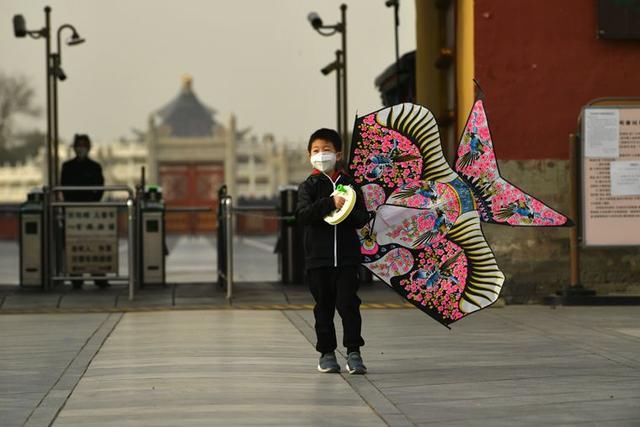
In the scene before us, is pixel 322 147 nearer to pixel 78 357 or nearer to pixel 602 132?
pixel 78 357

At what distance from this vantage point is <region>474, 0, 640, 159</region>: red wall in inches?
583

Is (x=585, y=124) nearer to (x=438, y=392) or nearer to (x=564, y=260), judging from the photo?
(x=564, y=260)

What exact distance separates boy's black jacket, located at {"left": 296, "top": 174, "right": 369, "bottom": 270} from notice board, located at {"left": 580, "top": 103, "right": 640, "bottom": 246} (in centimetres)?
570

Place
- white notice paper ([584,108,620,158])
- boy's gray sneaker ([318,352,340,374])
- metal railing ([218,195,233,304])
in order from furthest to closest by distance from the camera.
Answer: metal railing ([218,195,233,304])
white notice paper ([584,108,620,158])
boy's gray sneaker ([318,352,340,374])

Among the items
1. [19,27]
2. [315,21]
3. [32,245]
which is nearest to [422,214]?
[32,245]

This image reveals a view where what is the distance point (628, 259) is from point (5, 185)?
7466 cm

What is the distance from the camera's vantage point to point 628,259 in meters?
15.1

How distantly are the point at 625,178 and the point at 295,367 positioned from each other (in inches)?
244

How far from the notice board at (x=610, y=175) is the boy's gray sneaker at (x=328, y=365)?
582 centimetres

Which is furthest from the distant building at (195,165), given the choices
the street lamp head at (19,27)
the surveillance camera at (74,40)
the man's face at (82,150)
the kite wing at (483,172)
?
the kite wing at (483,172)

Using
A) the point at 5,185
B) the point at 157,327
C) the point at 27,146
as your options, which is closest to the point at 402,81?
the point at 157,327

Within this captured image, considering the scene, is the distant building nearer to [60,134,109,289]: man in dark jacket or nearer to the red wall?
[60,134,109,289]: man in dark jacket

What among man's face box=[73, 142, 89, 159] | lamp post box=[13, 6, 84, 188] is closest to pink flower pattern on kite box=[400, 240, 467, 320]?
man's face box=[73, 142, 89, 159]

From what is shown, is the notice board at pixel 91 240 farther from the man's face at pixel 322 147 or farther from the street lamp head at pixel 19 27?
the man's face at pixel 322 147
